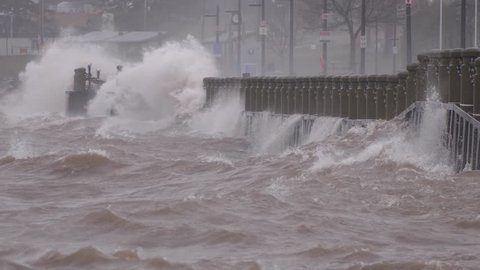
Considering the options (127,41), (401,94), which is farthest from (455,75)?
(127,41)

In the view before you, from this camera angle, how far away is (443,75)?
51.8ft

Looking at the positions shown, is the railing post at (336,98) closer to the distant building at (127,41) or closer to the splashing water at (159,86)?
the splashing water at (159,86)

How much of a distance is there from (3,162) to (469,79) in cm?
880

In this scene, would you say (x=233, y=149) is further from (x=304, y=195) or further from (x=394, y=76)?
(x=304, y=195)

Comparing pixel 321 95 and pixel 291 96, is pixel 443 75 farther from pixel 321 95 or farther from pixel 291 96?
pixel 291 96

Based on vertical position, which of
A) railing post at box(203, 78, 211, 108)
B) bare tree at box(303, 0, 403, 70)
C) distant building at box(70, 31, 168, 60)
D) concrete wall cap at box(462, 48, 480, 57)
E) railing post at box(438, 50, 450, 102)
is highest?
bare tree at box(303, 0, 403, 70)

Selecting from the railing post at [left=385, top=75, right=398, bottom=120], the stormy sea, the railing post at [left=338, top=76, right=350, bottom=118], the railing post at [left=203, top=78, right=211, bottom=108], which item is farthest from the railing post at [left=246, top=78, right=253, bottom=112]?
the railing post at [left=385, top=75, right=398, bottom=120]

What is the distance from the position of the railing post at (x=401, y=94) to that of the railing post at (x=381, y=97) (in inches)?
28.2

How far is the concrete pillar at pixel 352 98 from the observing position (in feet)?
71.5

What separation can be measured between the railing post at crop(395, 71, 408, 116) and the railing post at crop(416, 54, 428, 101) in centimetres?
125

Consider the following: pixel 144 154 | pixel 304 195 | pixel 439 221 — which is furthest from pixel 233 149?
pixel 439 221

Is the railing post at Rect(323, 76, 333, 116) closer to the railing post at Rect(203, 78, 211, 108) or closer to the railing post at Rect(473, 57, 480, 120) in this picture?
the railing post at Rect(473, 57, 480, 120)

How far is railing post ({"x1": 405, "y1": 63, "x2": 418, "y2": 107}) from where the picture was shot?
18297 millimetres

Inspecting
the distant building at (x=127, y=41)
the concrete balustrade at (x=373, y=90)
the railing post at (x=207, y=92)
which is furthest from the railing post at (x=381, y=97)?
the distant building at (x=127, y=41)
